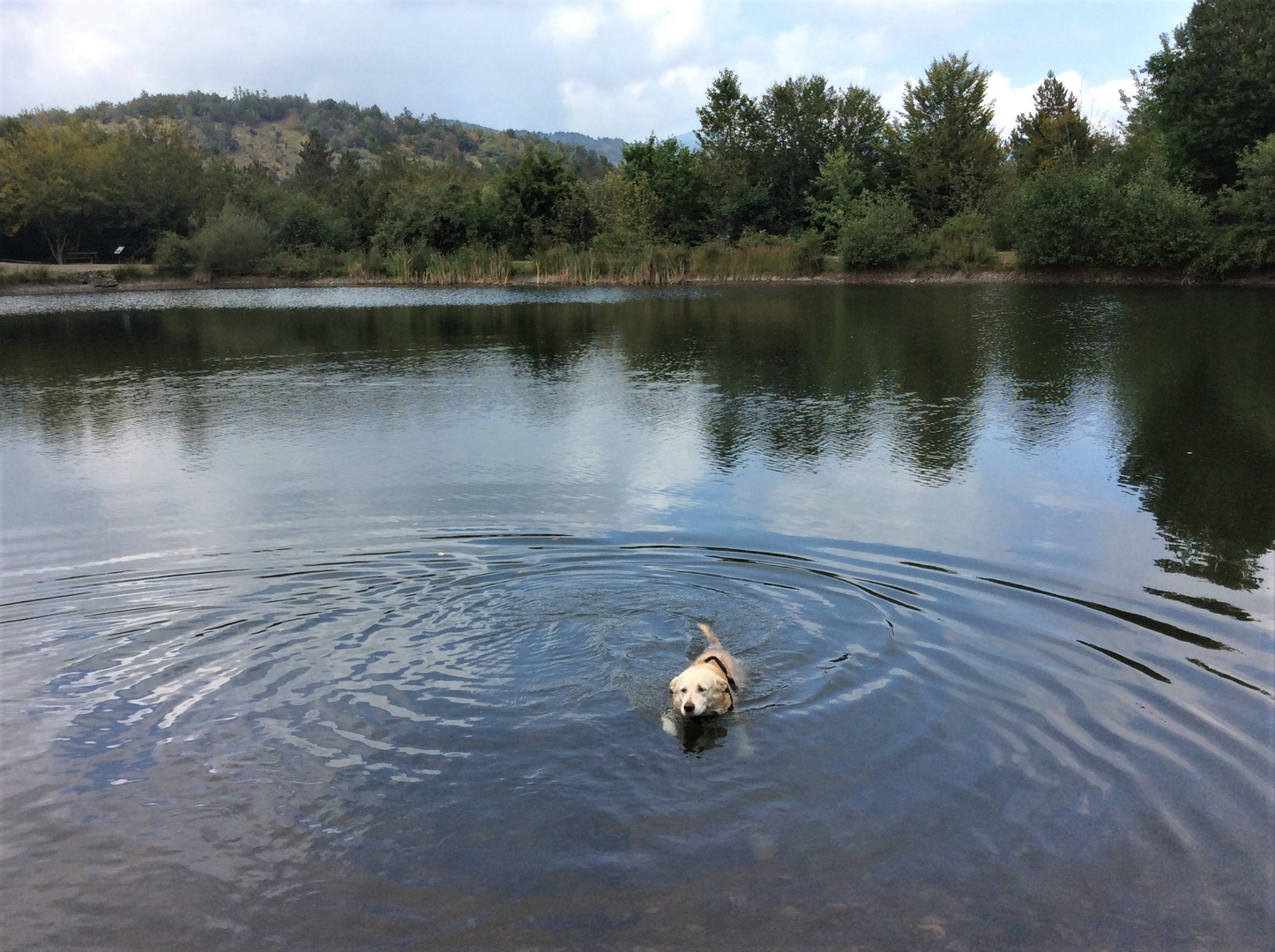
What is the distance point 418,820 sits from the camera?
6.00 meters

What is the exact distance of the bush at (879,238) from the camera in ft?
193

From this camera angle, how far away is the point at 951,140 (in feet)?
224

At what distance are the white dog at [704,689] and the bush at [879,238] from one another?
5558cm

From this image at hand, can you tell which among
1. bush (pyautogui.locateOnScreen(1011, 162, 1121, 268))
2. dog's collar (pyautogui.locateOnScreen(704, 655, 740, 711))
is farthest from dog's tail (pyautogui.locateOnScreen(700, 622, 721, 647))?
bush (pyautogui.locateOnScreen(1011, 162, 1121, 268))

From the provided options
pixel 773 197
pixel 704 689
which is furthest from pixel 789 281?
pixel 704 689

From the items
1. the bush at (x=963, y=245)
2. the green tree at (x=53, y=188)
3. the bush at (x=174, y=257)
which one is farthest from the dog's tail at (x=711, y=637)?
the green tree at (x=53, y=188)

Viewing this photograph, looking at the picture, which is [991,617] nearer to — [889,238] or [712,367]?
[712,367]

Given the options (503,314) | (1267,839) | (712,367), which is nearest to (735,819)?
(1267,839)

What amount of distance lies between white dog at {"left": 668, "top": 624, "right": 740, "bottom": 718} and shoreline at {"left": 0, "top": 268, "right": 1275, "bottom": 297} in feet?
158

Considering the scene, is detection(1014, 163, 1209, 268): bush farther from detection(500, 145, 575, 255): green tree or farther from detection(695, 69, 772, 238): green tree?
detection(500, 145, 575, 255): green tree

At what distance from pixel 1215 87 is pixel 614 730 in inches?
2191

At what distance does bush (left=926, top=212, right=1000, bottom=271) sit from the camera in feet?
185

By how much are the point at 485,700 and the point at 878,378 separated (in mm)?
17354

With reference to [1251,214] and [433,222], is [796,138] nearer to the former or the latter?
[433,222]
